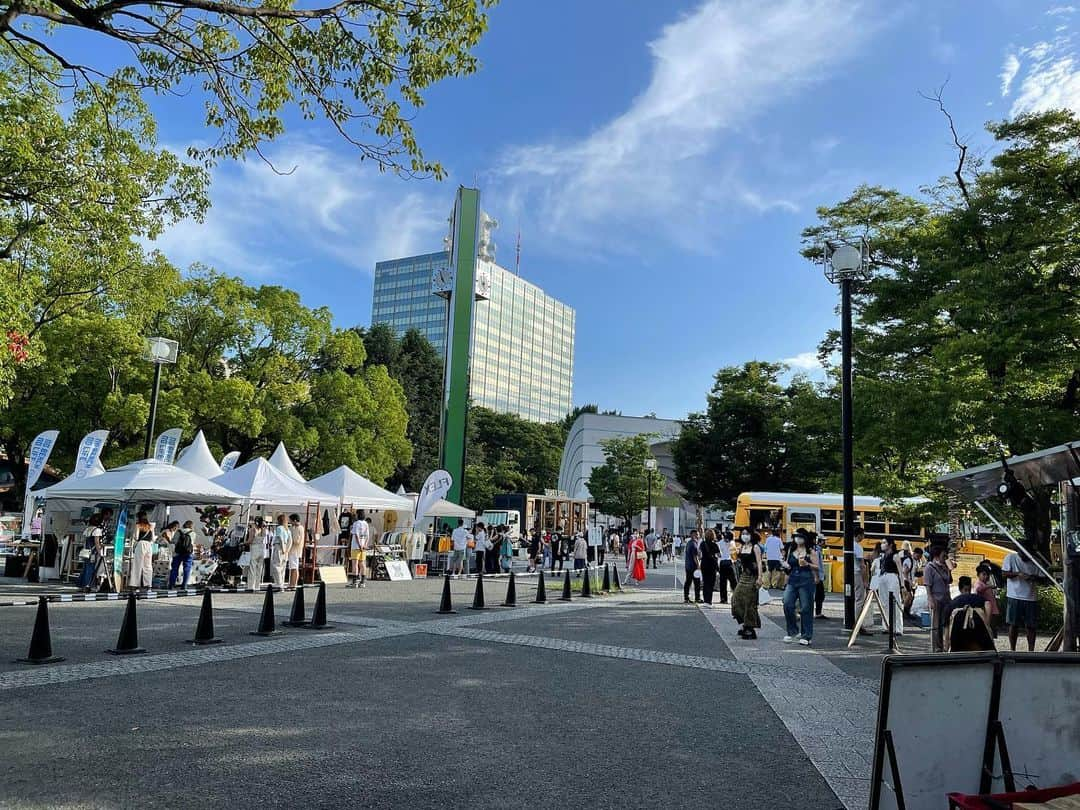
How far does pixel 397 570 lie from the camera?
22.3 m

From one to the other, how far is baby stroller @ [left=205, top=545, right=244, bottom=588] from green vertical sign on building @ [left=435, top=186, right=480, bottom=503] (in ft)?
57.2

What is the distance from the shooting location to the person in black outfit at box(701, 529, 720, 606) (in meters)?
17.2

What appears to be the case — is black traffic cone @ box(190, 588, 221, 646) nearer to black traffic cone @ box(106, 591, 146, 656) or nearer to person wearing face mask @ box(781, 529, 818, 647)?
black traffic cone @ box(106, 591, 146, 656)

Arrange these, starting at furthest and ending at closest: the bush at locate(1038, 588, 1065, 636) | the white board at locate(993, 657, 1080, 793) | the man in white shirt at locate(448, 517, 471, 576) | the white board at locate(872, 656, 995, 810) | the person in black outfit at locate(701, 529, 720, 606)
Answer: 1. the man in white shirt at locate(448, 517, 471, 576)
2. the person in black outfit at locate(701, 529, 720, 606)
3. the bush at locate(1038, 588, 1065, 636)
4. the white board at locate(993, 657, 1080, 793)
5. the white board at locate(872, 656, 995, 810)

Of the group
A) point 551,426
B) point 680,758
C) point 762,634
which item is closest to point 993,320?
point 762,634

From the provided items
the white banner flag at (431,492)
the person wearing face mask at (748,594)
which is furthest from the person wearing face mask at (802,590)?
the white banner flag at (431,492)

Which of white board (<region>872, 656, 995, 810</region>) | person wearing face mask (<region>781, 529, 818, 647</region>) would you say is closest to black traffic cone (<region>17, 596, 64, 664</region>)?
white board (<region>872, 656, 995, 810</region>)

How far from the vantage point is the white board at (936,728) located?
3641 mm

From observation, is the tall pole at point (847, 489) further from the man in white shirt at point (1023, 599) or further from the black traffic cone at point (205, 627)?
the black traffic cone at point (205, 627)

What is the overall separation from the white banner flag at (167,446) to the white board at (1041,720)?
25043mm

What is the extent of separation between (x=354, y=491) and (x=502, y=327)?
122 metres

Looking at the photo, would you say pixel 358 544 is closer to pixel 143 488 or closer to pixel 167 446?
pixel 143 488

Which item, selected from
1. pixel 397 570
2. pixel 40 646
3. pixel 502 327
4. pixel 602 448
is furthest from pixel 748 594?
pixel 502 327

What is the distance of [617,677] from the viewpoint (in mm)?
8477
